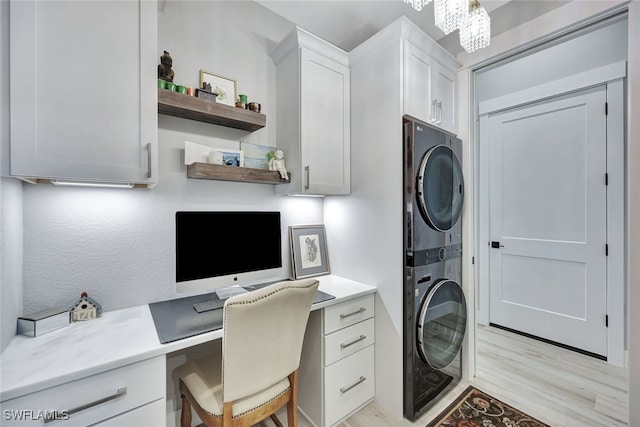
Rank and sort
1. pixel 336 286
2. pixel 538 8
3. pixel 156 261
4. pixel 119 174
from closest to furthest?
pixel 119 174
pixel 156 261
pixel 538 8
pixel 336 286

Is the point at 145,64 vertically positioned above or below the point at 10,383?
above

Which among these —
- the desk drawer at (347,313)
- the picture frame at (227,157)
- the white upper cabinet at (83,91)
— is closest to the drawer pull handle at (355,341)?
the desk drawer at (347,313)

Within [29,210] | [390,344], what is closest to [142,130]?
[29,210]

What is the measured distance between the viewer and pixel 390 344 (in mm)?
1796

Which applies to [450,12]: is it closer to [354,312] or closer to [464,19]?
[464,19]

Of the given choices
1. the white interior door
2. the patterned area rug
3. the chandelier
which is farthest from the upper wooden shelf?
the white interior door

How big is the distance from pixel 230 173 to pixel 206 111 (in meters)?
0.36

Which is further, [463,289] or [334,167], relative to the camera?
[463,289]

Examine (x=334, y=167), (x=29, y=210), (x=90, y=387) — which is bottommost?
(x=90, y=387)

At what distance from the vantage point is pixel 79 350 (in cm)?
105

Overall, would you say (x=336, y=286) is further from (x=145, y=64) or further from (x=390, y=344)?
(x=145, y=64)

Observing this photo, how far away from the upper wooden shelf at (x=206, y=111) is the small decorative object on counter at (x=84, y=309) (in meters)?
1.02

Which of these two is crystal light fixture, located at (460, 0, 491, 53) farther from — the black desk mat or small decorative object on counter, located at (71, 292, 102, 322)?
small decorative object on counter, located at (71, 292, 102, 322)

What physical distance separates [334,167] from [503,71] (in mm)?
2132
